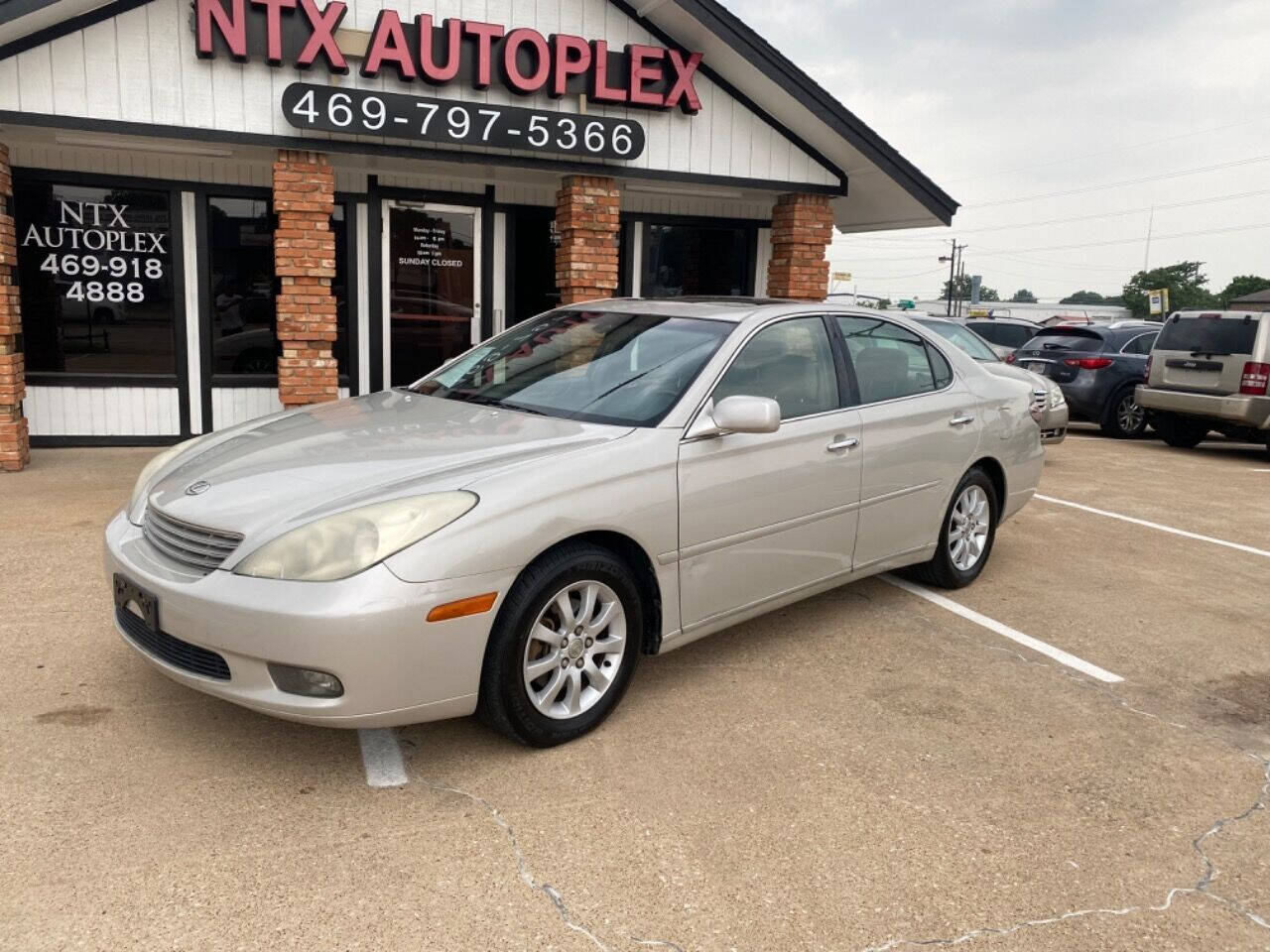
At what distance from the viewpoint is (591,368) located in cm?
435

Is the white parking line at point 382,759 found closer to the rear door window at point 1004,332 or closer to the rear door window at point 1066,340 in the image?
the rear door window at point 1066,340

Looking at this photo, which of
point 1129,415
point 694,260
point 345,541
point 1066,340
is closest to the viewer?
point 345,541

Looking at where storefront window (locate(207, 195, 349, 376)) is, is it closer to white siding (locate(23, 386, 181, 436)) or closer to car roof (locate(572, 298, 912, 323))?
white siding (locate(23, 386, 181, 436))

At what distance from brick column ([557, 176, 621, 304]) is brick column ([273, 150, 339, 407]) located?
7.18ft

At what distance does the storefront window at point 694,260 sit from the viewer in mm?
11914

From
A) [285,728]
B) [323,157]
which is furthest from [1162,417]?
[285,728]

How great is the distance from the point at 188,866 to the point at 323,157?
6.92 meters

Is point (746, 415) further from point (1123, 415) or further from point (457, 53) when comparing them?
point (1123, 415)

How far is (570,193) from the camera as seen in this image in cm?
938

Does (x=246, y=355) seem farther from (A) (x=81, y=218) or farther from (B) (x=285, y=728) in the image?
(B) (x=285, y=728)

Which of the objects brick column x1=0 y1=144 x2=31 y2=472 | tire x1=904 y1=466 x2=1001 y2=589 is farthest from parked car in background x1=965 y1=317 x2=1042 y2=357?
brick column x1=0 y1=144 x2=31 y2=472

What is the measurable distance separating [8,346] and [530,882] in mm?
7663

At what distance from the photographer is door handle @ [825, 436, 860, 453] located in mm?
4453

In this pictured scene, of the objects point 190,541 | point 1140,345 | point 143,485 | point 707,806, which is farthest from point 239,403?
point 1140,345
